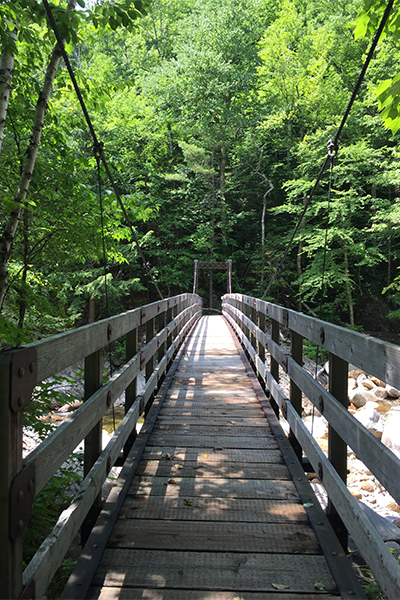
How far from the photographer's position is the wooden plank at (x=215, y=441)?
113 inches

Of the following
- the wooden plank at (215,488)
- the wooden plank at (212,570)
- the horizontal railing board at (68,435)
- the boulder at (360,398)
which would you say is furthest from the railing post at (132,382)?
the boulder at (360,398)

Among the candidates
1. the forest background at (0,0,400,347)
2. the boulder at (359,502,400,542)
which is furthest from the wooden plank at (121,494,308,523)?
the forest background at (0,0,400,347)

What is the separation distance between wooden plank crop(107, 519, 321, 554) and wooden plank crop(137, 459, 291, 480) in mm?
488

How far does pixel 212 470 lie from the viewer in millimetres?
2510

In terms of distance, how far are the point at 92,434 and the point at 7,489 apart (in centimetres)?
93

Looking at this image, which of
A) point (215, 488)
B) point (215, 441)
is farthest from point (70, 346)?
point (215, 441)

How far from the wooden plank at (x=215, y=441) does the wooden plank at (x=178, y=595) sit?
4.43 ft

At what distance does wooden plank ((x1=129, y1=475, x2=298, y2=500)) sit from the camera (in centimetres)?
222

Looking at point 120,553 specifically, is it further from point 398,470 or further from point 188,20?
point 188,20

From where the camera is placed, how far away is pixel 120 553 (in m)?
1.71

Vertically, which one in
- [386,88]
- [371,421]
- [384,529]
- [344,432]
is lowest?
[371,421]

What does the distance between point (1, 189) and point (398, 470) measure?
4.64 metres

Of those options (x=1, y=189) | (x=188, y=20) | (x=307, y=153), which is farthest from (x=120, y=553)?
(x=188, y=20)

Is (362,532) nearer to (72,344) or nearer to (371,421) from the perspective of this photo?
(72,344)
